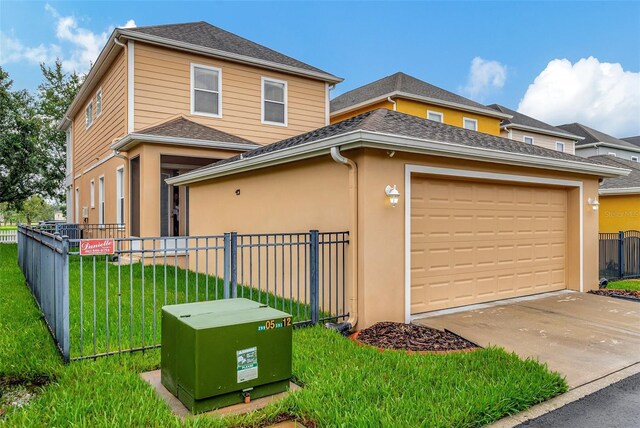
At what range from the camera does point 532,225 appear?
322 inches

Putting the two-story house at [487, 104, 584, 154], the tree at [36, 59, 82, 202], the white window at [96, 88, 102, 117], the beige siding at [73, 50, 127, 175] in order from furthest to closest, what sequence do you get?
the tree at [36, 59, 82, 202] < the two-story house at [487, 104, 584, 154] < the white window at [96, 88, 102, 117] < the beige siding at [73, 50, 127, 175]

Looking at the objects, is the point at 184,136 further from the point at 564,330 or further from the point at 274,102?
the point at 564,330

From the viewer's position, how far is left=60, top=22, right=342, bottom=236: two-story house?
36.5 ft

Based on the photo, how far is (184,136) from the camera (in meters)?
11.0

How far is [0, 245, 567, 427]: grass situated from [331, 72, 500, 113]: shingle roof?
14962 mm

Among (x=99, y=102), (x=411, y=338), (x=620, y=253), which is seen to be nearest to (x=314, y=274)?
(x=411, y=338)

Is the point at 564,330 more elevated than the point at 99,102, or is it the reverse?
the point at 99,102

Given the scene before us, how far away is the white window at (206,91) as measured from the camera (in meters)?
12.7

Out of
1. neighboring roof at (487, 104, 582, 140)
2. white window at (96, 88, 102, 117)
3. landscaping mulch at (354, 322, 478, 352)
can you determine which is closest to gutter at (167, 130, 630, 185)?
landscaping mulch at (354, 322, 478, 352)

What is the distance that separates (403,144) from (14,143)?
22.4 m

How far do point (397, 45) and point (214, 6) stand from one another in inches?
374

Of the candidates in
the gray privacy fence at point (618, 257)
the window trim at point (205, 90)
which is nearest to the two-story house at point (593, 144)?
the gray privacy fence at point (618, 257)

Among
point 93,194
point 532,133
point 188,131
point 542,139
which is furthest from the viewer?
point 542,139

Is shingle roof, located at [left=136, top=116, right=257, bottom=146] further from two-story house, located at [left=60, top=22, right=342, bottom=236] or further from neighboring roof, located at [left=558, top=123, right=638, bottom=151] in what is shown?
neighboring roof, located at [left=558, top=123, right=638, bottom=151]
